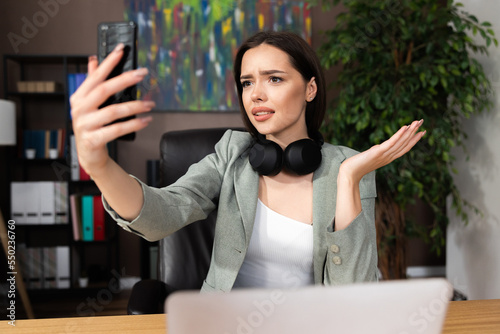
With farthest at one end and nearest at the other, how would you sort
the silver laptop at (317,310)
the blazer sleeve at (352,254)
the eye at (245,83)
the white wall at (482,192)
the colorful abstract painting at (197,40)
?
the colorful abstract painting at (197,40) < the white wall at (482,192) < the eye at (245,83) < the blazer sleeve at (352,254) < the silver laptop at (317,310)

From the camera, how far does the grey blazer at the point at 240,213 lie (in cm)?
101

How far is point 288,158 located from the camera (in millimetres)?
1186

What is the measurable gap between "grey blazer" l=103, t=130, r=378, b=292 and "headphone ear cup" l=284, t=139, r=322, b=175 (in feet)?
0.17

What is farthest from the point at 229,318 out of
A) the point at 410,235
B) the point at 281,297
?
the point at 410,235

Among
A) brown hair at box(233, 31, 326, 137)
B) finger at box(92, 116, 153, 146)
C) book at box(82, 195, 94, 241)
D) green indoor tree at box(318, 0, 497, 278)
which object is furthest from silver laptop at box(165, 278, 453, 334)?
book at box(82, 195, 94, 241)

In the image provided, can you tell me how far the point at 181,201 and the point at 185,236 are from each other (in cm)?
36

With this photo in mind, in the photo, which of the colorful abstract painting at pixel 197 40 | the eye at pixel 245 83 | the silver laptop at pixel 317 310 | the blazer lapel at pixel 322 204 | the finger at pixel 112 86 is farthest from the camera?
the colorful abstract painting at pixel 197 40

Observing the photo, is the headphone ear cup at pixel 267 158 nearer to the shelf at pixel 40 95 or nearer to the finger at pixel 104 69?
the finger at pixel 104 69

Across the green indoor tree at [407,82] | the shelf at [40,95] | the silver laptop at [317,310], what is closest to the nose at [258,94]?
the silver laptop at [317,310]

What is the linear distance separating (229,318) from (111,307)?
2.79 m

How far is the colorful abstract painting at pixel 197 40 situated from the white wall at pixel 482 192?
1.38 meters

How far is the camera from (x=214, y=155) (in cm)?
129

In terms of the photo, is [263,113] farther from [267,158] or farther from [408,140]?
[408,140]

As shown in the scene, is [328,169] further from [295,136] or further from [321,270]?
[321,270]
